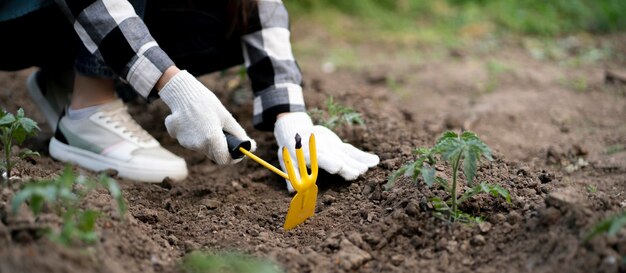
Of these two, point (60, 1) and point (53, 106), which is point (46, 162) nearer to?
point (53, 106)

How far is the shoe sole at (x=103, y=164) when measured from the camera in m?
2.48

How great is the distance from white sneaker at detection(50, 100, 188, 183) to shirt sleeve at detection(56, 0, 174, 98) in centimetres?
41

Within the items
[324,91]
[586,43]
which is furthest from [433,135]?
[586,43]

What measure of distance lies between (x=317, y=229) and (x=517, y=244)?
0.58 meters

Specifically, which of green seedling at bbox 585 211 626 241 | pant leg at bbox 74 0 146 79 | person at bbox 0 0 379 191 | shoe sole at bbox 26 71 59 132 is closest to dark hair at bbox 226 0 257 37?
person at bbox 0 0 379 191

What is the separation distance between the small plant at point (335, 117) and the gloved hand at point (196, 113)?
563mm

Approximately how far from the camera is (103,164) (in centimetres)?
253

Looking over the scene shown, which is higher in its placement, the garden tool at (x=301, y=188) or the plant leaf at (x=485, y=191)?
the plant leaf at (x=485, y=191)

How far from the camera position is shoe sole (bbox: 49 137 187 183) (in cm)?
248

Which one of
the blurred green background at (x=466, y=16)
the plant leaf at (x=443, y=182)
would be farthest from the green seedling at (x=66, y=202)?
the blurred green background at (x=466, y=16)

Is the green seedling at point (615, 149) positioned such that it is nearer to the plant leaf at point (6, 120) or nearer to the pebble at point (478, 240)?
the pebble at point (478, 240)

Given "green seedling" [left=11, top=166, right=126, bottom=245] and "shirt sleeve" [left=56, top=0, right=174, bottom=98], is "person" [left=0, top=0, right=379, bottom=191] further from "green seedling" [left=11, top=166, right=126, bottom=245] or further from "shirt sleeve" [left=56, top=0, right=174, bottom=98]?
"green seedling" [left=11, top=166, right=126, bottom=245]

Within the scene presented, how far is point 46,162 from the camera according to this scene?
2518 millimetres

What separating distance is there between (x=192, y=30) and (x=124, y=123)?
44 centimetres
